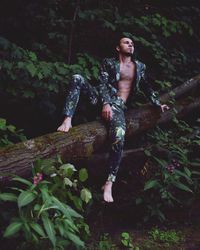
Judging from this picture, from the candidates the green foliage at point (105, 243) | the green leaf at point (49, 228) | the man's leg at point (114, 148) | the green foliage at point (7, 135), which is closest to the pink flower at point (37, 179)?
the green leaf at point (49, 228)

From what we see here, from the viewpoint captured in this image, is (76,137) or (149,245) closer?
(76,137)

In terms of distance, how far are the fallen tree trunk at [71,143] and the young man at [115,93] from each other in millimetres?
150

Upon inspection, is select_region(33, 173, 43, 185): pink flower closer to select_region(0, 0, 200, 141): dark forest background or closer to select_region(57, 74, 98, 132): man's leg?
select_region(57, 74, 98, 132): man's leg

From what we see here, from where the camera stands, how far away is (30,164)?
422cm

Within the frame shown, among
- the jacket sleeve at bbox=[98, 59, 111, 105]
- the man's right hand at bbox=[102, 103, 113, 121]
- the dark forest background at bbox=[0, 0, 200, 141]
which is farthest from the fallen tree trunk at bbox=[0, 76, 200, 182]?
the dark forest background at bbox=[0, 0, 200, 141]

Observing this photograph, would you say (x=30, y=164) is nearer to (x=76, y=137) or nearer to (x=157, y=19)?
(x=76, y=137)

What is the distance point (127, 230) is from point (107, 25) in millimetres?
3199

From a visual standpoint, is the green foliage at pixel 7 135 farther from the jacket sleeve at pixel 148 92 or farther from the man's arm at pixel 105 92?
the jacket sleeve at pixel 148 92

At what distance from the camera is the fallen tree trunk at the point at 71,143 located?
4.15 m

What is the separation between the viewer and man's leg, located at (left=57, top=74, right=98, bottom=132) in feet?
16.5

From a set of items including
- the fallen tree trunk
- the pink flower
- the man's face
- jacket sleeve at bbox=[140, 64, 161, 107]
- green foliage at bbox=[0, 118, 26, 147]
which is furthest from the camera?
jacket sleeve at bbox=[140, 64, 161, 107]

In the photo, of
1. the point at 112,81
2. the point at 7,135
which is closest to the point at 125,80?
the point at 112,81

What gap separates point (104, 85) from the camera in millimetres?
5598

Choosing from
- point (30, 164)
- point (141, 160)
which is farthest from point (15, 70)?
point (141, 160)
